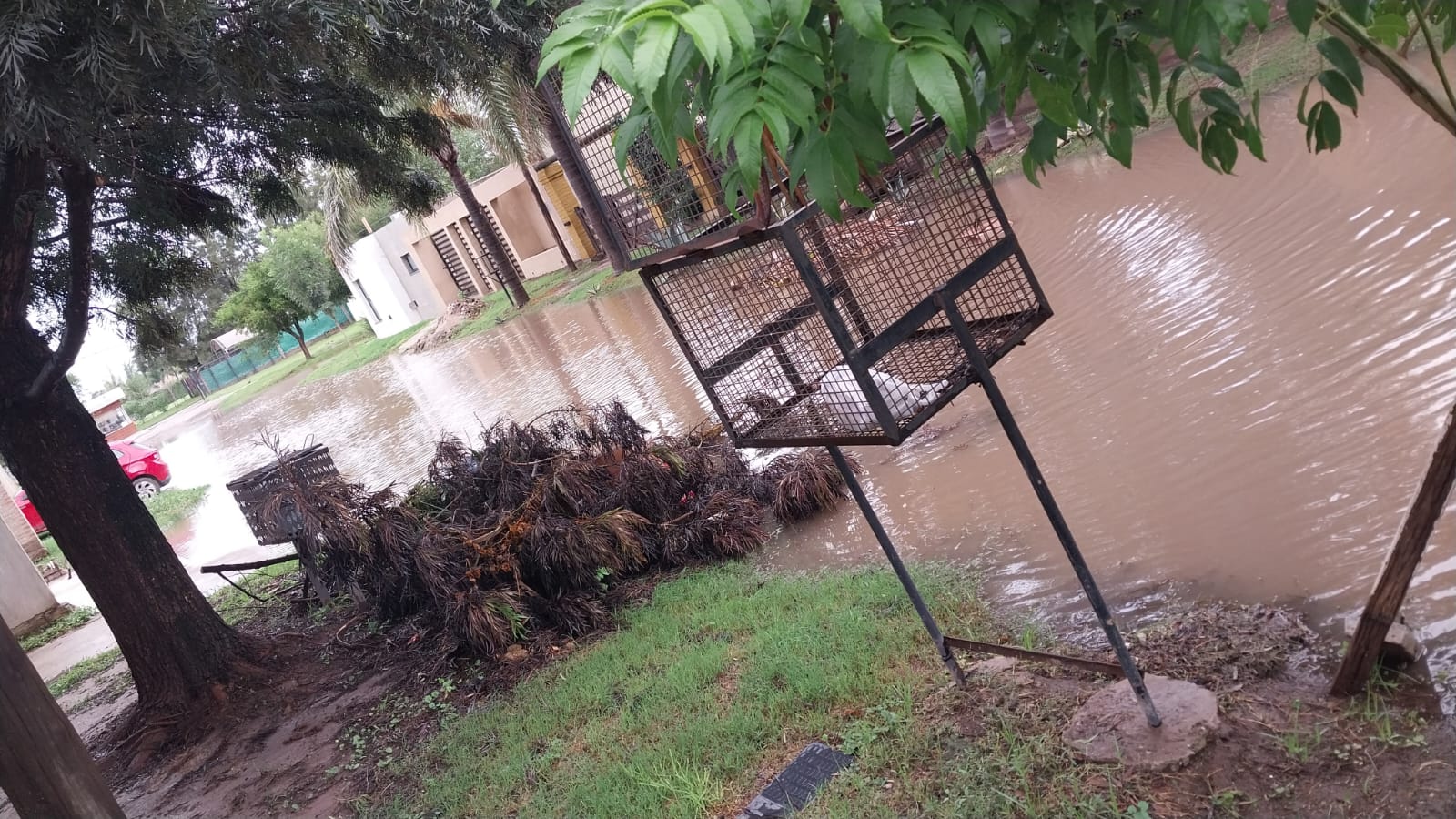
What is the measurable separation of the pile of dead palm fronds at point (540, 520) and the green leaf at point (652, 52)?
4.62m

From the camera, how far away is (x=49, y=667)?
9.86 metres

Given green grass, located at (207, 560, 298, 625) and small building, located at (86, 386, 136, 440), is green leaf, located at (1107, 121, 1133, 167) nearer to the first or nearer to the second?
green grass, located at (207, 560, 298, 625)

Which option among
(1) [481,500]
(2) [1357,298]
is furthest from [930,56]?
(1) [481,500]

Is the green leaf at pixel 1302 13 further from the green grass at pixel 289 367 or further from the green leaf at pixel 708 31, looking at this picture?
the green grass at pixel 289 367

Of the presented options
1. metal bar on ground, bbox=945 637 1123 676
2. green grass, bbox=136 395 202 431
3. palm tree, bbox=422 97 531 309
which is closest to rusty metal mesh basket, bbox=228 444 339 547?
metal bar on ground, bbox=945 637 1123 676

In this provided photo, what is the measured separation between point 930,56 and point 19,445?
21.5 ft

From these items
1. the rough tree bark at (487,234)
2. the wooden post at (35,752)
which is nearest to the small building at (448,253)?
the rough tree bark at (487,234)

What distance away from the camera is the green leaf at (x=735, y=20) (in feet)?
4.82

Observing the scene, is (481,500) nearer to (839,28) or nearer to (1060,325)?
(1060,325)

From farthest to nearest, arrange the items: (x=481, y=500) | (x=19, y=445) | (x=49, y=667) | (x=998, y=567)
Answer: (x=49, y=667) → (x=481, y=500) → (x=19, y=445) → (x=998, y=567)

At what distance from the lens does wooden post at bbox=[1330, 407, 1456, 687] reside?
256cm

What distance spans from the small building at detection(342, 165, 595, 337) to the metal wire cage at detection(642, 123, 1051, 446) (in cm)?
2532

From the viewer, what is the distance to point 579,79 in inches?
62.3

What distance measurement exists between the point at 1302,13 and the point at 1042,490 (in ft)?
A: 5.09
